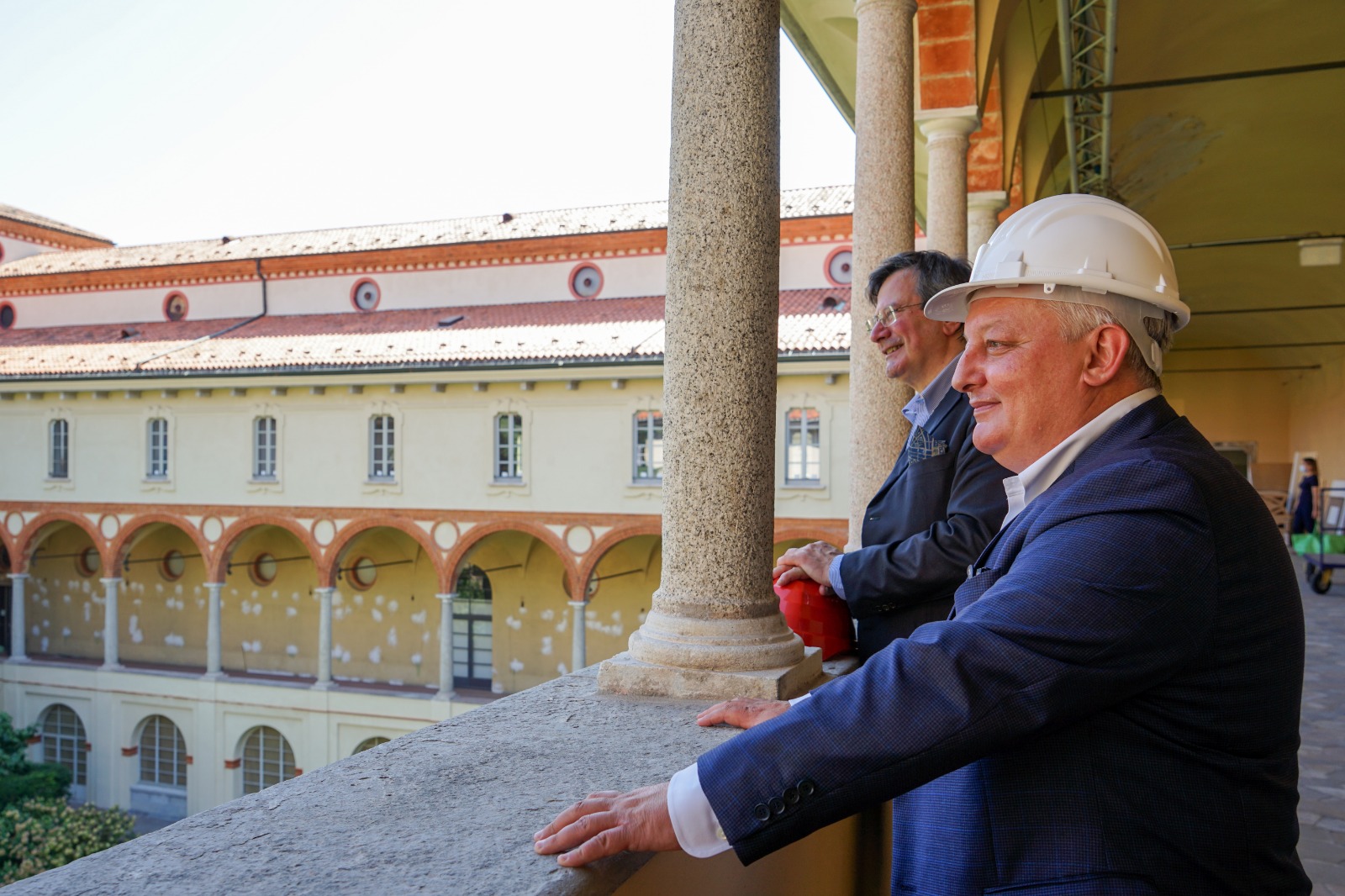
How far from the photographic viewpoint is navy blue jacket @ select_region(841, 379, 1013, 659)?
2.28 metres

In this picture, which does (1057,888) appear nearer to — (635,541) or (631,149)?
(635,541)

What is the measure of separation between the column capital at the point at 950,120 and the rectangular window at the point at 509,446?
14116 millimetres

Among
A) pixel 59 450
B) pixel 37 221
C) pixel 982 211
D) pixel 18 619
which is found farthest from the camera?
pixel 37 221

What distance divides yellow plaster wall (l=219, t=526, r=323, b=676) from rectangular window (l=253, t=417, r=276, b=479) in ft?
8.16

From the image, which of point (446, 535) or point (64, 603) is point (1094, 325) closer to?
point (446, 535)

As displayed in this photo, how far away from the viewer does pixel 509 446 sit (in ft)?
66.2

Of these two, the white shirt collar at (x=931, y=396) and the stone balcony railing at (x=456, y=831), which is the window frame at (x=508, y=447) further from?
the stone balcony railing at (x=456, y=831)

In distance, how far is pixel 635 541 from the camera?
21.7 m

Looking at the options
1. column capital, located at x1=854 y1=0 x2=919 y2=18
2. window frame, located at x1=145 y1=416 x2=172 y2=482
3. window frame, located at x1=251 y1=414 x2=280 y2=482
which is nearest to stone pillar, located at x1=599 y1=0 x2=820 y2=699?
column capital, located at x1=854 y1=0 x2=919 y2=18

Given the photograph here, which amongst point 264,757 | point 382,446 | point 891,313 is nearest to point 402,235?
point 382,446

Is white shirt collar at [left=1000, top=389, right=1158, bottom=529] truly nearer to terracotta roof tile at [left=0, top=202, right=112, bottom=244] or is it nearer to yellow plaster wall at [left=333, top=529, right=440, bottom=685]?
yellow plaster wall at [left=333, top=529, right=440, bottom=685]

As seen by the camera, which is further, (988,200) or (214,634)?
(214,634)

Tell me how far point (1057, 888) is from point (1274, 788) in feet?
0.84

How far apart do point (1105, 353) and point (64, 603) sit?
28314 millimetres
